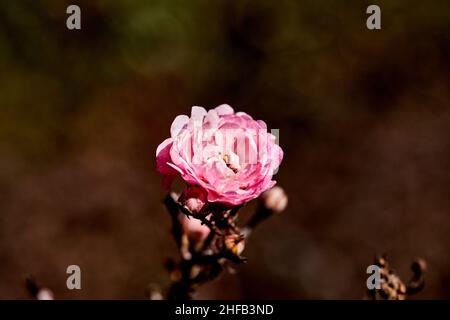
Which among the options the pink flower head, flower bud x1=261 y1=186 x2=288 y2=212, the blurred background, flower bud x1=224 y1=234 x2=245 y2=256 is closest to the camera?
the pink flower head

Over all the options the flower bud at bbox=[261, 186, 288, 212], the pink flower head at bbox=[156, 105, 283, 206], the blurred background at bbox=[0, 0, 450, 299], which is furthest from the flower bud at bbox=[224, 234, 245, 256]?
the blurred background at bbox=[0, 0, 450, 299]

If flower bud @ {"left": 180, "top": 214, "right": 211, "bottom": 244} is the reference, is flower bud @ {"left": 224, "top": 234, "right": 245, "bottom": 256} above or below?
below

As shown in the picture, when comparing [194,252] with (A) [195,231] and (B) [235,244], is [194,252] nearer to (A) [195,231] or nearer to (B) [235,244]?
(A) [195,231]

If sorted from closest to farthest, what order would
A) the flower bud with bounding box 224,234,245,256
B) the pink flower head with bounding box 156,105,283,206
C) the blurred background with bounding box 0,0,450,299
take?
the pink flower head with bounding box 156,105,283,206 → the flower bud with bounding box 224,234,245,256 → the blurred background with bounding box 0,0,450,299

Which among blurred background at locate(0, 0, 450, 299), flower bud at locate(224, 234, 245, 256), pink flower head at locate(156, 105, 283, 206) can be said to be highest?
blurred background at locate(0, 0, 450, 299)

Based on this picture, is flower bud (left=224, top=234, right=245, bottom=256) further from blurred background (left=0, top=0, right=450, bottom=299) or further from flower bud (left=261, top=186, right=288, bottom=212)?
blurred background (left=0, top=0, right=450, bottom=299)

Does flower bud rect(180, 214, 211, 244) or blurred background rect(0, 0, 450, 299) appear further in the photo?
blurred background rect(0, 0, 450, 299)

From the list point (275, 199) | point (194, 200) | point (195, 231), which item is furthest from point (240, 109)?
point (194, 200)

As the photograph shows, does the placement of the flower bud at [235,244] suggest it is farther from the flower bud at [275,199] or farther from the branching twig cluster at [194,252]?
the flower bud at [275,199]
